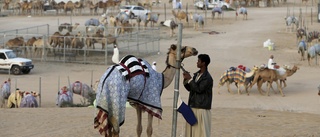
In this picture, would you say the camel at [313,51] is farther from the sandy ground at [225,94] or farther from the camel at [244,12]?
the camel at [244,12]

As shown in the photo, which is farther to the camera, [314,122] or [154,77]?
[314,122]

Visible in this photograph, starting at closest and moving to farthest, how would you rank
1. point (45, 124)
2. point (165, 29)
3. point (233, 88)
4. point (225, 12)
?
point (45, 124)
point (233, 88)
point (165, 29)
point (225, 12)

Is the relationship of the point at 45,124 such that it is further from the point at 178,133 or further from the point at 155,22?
the point at 155,22

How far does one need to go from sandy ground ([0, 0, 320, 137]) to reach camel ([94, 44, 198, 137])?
1983 millimetres

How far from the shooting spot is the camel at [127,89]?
1202 cm

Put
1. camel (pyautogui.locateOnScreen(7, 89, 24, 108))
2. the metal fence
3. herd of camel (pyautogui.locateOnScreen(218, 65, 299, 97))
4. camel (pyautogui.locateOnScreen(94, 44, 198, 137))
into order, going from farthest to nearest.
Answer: the metal fence < herd of camel (pyautogui.locateOnScreen(218, 65, 299, 97)) < camel (pyautogui.locateOnScreen(7, 89, 24, 108)) < camel (pyautogui.locateOnScreen(94, 44, 198, 137))

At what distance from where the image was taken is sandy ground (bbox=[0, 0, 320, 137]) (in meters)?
15.3

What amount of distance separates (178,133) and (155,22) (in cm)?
3248

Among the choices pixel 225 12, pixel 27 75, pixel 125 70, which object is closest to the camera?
pixel 125 70

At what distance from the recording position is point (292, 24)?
45438 mm

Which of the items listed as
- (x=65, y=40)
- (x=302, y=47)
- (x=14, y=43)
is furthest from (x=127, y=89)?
(x=14, y=43)

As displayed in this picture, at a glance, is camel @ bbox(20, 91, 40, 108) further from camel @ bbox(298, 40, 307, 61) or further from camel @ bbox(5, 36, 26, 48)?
camel @ bbox(298, 40, 307, 61)

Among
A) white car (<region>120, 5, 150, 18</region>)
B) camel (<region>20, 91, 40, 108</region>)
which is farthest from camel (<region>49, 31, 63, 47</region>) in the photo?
white car (<region>120, 5, 150, 18</region>)

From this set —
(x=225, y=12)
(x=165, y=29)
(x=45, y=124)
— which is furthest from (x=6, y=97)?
(x=225, y=12)
